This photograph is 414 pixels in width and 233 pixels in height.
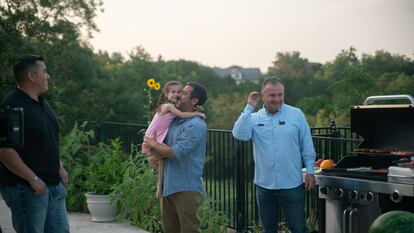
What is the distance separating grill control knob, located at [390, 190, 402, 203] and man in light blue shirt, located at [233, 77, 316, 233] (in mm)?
753

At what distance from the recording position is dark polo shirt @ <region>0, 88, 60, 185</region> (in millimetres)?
3379

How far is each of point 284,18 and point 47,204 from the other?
536 inches

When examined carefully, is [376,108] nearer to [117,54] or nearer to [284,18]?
[284,18]

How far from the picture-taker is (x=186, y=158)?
4.20m

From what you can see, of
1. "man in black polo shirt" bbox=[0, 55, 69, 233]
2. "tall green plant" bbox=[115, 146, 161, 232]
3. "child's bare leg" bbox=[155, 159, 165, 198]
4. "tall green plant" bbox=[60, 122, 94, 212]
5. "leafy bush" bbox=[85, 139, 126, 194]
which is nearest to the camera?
"man in black polo shirt" bbox=[0, 55, 69, 233]

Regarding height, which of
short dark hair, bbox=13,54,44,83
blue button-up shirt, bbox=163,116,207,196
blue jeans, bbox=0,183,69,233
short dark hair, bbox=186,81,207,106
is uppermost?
short dark hair, bbox=13,54,44,83

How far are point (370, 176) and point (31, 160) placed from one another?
2301mm

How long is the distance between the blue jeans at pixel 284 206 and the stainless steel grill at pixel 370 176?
0.18 meters

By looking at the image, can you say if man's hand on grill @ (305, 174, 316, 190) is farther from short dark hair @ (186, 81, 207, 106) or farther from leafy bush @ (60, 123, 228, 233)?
leafy bush @ (60, 123, 228, 233)

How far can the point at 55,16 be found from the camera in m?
16.9

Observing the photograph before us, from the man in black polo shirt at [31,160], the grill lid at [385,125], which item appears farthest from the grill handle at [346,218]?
the man in black polo shirt at [31,160]

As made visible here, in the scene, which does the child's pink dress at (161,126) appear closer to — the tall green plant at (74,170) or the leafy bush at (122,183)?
the leafy bush at (122,183)

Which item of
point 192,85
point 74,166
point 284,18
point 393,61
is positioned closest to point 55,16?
point 284,18

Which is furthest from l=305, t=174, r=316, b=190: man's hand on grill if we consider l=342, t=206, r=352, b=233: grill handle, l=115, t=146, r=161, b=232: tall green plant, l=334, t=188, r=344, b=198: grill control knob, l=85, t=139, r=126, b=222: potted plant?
l=85, t=139, r=126, b=222: potted plant
